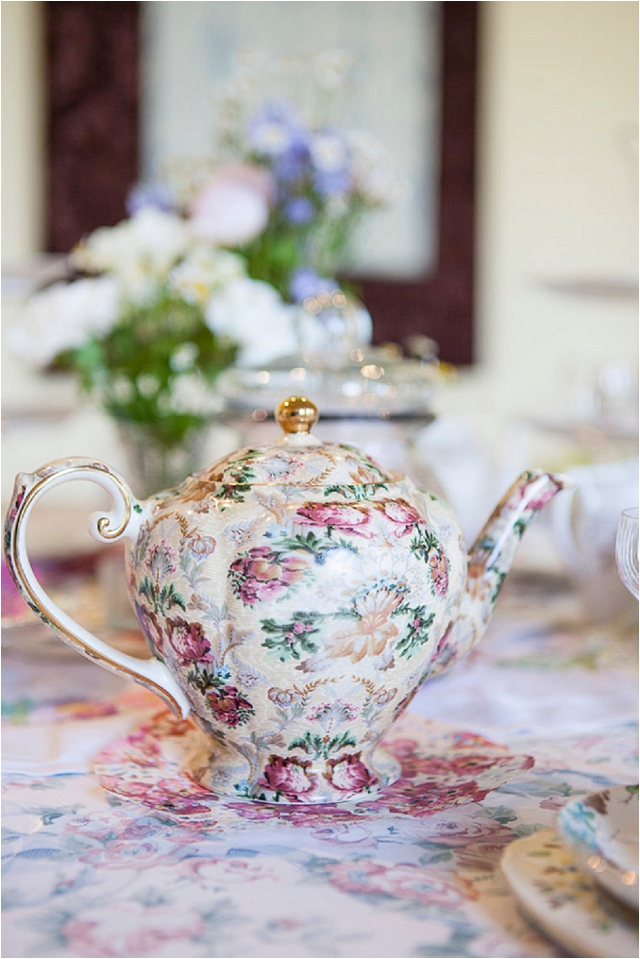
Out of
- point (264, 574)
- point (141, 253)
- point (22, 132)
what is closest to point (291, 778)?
point (264, 574)

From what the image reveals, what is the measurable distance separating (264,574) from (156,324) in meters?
Answer: 0.62

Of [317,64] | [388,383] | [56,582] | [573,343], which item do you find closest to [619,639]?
[388,383]

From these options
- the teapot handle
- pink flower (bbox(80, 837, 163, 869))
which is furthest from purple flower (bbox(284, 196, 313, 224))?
pink flower (bbox(80, 837, 163, 869))

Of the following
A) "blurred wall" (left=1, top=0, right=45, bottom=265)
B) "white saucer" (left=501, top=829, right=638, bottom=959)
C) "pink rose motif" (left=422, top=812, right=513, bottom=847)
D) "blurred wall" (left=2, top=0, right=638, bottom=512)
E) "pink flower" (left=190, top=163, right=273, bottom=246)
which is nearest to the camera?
"white saucer" (left=501, top=829, right=638, bottom=959)

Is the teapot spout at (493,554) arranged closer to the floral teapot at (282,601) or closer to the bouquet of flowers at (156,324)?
the floral teapot at (282,601)

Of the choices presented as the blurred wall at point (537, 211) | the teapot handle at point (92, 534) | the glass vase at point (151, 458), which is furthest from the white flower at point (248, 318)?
the blurred wall at point (537, 211)

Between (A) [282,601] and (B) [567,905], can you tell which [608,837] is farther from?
(A) [282,601]

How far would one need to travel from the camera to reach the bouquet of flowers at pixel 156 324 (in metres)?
0.98

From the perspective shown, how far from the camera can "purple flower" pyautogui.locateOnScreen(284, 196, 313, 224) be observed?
3.91 ft

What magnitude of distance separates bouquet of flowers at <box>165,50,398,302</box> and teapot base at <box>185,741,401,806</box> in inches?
28.9

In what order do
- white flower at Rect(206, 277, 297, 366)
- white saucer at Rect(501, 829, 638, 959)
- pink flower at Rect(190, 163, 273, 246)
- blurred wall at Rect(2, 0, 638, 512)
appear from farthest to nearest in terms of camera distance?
1. blurred wall at Rect(2, 0, 638, 512)
2. pink flower at Rect(190, 163, 273, 246)
3. white flower at Rect(206, 277, 297, 366)
4. white saucer at Rect(501, 829, 638, 959)

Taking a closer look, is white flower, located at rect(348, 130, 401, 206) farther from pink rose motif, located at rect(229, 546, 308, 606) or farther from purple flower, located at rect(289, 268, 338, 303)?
pink rose motif, located at rect(229, 546, 308, 606)

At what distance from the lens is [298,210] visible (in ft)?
3.91

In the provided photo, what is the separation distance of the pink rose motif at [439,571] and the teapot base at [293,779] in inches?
3.7
